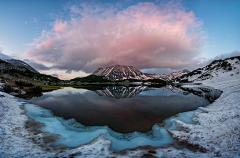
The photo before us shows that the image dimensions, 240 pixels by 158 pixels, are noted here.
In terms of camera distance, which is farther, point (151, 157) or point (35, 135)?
point (35, 135)

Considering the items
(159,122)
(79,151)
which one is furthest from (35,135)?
(159,122)

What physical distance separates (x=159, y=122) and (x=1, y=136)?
18.1m

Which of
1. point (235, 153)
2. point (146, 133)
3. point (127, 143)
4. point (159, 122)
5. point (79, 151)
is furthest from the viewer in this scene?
point (159, 122)

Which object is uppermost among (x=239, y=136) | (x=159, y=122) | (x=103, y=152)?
(x=239, y=136)

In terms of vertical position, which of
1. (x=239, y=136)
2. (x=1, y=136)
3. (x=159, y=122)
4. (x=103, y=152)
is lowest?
(x=159, y=122)

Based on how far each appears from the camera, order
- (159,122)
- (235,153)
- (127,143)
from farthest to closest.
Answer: (159,122) → (127,143) → (235,153)

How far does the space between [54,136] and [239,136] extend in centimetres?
1707

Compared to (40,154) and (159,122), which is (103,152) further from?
(159,122)

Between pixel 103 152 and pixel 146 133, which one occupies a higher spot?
pixel 103 152

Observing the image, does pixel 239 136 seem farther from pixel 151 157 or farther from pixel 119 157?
pixel 119 157

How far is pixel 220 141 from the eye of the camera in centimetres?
800

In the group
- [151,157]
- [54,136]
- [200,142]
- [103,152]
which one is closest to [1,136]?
[54,136]

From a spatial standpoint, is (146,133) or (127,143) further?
(146,133)

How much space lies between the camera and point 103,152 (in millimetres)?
7598
